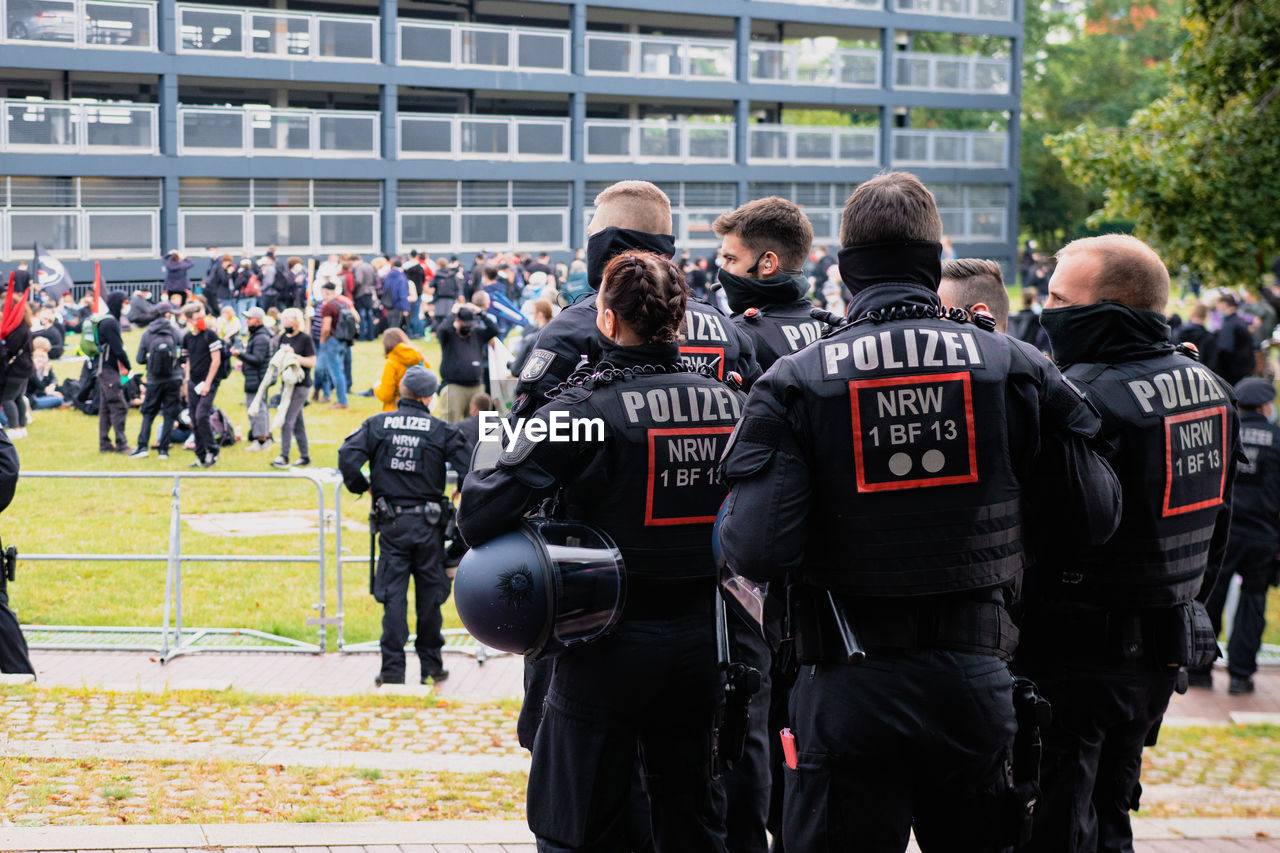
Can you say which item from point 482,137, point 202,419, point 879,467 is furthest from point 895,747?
point 482,137

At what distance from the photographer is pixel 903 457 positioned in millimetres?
3334

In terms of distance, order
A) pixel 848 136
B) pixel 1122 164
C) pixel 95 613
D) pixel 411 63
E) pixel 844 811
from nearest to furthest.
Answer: pixel 844 811, pixel 95 613, pixel 1122 164, pixel 411 63, pixel 848 136

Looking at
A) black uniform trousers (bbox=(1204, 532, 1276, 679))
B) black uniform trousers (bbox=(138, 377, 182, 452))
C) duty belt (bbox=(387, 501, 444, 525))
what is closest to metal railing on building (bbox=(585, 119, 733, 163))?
black uniform trousers (bbox=(138, 377, 182, 452))

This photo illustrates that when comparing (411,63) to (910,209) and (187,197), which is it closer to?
(187,197)

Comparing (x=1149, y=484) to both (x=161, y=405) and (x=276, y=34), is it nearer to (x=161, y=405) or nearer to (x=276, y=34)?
(x=161, y=405)

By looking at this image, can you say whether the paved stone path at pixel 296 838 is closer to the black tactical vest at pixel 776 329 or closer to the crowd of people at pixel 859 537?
the crowd of people at pixel 859 537

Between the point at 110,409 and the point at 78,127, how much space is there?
3.98 m

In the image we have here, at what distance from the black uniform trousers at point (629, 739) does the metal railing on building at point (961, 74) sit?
43751 mm

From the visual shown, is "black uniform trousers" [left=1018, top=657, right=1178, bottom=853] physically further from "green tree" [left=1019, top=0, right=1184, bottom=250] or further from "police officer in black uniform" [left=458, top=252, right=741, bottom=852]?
"green tree" [left=1019, top=0, right=1184, bottom=250]

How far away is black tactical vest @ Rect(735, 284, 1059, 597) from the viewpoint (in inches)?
131

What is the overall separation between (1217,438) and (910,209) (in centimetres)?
163

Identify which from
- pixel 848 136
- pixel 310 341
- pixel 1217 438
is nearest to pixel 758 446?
pixel 1217 438

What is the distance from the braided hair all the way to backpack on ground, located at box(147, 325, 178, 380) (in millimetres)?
14326

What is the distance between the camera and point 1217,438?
4.47 metres
